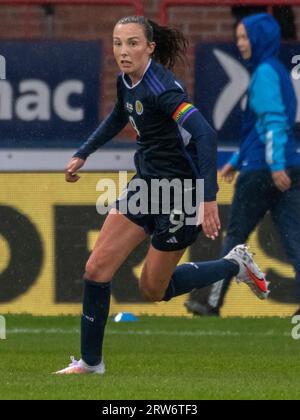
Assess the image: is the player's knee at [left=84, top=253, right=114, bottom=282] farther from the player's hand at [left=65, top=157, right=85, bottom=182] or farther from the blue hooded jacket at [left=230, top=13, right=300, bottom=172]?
the blue hooded jacket at [left=230, top=13, right=300, bottom=172]

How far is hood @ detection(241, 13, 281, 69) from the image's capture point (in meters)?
11.3

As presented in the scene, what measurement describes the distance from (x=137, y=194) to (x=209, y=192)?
517 millimetres

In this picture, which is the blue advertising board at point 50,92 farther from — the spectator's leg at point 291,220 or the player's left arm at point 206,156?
the player's left arm at point 206,156

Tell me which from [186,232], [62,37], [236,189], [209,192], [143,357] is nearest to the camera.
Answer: [209,192]

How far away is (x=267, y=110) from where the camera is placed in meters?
11.1

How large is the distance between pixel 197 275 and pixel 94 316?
99cm

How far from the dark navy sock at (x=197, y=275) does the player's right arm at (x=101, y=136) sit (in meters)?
0.80

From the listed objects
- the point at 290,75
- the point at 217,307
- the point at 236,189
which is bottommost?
the point at 217,307

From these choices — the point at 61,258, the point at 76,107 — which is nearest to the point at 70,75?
the point at 76,107

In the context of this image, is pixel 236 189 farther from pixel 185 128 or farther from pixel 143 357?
pixel 185 128

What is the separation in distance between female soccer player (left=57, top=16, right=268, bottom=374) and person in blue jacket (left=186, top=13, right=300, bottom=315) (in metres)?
2.48

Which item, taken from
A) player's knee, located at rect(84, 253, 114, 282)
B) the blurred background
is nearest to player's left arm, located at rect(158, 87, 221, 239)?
player's knee, located at rect(84, 253, 114, 282)

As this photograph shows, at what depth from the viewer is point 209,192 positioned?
784 cm

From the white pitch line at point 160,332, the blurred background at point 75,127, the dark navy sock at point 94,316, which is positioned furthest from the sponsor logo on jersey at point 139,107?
the blurred background at point 75,127
